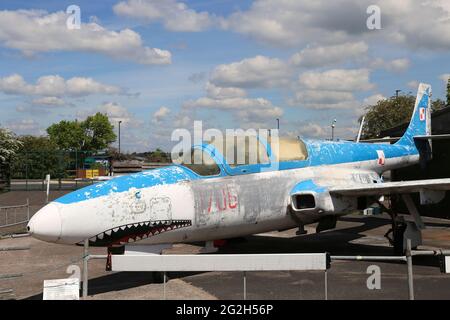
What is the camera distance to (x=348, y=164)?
12078mm

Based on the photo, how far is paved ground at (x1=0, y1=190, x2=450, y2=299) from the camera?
7.63 meters

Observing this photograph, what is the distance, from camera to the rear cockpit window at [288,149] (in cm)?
996

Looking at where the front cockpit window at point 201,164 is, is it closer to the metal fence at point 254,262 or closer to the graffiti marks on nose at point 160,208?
the graffiti marks on nose at point 160,208

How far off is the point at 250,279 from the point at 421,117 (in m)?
10.7

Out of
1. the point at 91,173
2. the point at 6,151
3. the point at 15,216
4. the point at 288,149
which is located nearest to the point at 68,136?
the point at 6,151

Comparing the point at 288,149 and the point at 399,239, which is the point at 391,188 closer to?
the point at 399,239

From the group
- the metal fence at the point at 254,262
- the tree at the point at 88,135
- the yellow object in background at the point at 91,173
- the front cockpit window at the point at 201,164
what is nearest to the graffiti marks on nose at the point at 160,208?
the front cockpit window at the point at 201,164

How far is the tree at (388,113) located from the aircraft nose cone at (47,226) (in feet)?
172

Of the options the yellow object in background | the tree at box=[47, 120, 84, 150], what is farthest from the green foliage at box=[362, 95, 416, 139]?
the tree at box=[47, 120, 84, 150]

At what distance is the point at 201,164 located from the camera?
8.61 meters

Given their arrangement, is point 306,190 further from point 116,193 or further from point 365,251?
point 116,193

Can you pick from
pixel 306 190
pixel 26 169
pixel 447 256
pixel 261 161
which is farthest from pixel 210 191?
pixel 26 169
